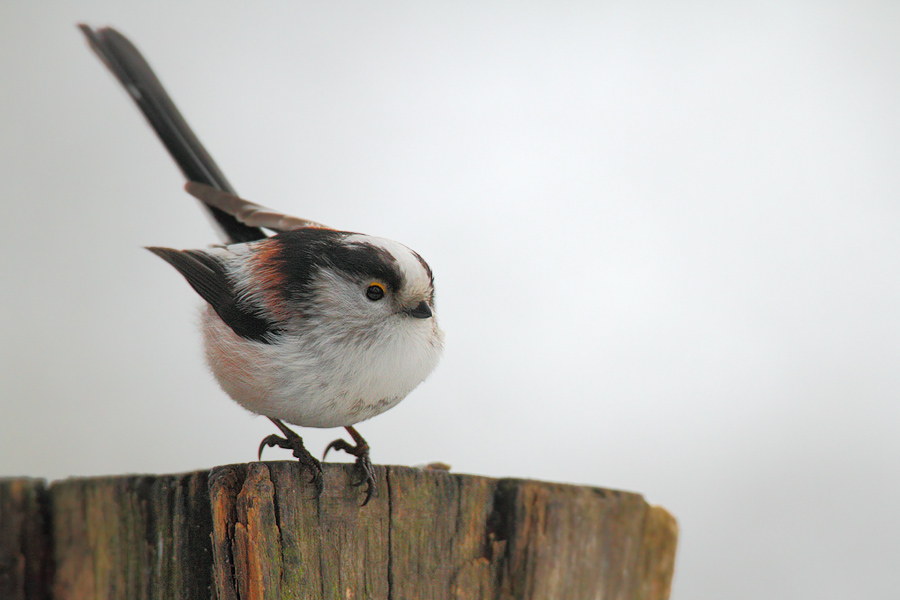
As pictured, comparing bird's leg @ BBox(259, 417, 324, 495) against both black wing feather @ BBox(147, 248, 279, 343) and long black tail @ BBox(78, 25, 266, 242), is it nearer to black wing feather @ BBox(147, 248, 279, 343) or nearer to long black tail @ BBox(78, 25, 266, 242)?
black wing feather @ BBox(147, 248, 279, 343)

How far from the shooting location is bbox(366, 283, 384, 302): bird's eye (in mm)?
1982

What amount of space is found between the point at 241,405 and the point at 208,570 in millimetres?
624

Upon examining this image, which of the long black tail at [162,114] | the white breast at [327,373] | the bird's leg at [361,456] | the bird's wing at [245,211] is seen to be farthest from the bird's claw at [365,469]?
the long black tail at [162,114]

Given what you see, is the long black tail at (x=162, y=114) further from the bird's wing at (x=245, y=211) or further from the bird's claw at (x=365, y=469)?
the bird's claw at (x=365, y=469)

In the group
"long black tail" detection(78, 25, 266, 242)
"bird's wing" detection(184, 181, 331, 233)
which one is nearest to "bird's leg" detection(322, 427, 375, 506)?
"bird's wing" detection(184, 181, 331, 233)

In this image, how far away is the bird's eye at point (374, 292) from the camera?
1982 millimetres

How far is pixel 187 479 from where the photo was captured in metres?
1.54

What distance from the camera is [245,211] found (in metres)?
2.62

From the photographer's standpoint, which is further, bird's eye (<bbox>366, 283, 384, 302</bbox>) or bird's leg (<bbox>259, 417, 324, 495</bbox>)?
bird's eye (<bbox>366, 283, 384, 302</bbox>)

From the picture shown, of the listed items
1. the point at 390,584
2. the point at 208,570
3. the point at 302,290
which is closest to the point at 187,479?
the point at 208,570

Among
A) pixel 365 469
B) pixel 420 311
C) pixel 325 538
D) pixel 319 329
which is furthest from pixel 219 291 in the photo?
pixel 325 538

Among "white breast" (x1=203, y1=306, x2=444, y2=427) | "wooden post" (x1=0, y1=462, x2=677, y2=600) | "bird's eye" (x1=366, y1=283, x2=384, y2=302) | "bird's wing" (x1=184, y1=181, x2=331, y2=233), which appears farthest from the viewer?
"bird's wing" (x1=184, y1=181, x2=331, y2=233)

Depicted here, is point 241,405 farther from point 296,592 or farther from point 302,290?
point 296,592

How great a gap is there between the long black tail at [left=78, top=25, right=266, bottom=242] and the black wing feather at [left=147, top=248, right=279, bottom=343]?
1.40 feet
